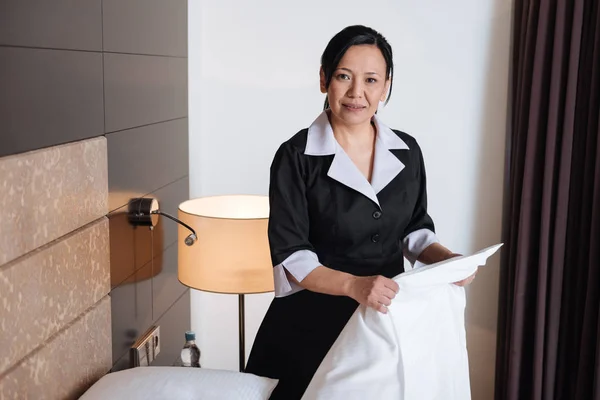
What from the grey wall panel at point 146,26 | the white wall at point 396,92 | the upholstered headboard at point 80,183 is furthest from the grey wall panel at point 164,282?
the grey wall panel at point 146,26

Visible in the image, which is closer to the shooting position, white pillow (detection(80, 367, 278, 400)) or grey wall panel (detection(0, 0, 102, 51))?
grey wall panel (detection(0, 0, 102, 51))

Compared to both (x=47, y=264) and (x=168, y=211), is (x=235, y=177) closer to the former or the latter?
(x=168, y=211)

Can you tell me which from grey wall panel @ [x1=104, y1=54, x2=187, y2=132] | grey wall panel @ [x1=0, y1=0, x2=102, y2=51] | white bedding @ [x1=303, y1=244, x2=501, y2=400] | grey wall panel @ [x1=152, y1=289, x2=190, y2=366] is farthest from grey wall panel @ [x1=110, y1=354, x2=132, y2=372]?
grey wall panel @ [x1=0, y1=0, x2=102, y2=51]

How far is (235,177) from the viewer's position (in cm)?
306

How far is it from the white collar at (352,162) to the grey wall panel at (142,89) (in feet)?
1.95

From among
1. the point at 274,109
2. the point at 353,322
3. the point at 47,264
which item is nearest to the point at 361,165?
the point at 353,322

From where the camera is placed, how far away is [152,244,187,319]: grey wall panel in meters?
2.57

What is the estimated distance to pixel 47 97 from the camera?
66.1 inches

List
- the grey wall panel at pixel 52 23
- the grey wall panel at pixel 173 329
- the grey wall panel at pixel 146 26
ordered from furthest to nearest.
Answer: the grey wall panel at pixel 173 329 → the grey wall panel at pixel 146 26 → the grey wall panel at pixel 52 23

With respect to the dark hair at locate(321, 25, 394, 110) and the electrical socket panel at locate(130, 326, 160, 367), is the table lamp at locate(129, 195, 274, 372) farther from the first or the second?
the dark hair at locate(321, 25, 394, 110)

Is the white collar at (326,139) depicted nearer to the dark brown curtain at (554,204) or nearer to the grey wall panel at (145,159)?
the grey wall panel at (145,159)

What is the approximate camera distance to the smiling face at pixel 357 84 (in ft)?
5.59

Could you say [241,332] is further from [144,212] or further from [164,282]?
[144,212]

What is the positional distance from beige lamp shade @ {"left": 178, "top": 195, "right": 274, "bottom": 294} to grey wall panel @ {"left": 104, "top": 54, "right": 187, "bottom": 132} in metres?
0.35
